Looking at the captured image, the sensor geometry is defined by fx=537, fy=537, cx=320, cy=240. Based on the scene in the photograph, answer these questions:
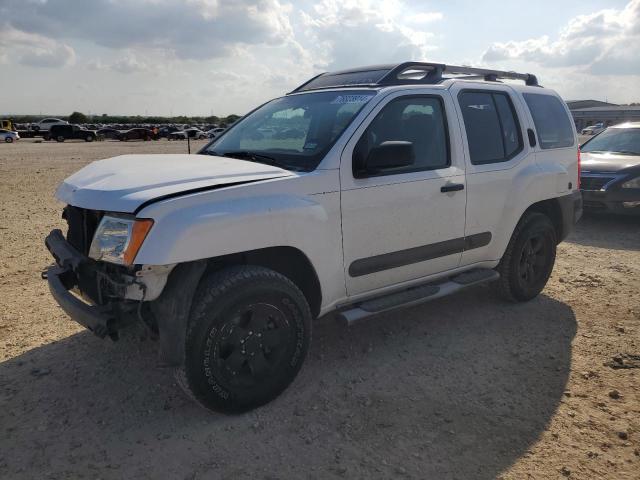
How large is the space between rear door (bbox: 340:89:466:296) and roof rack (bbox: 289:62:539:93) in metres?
0.24

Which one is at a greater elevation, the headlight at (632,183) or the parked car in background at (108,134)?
the parked car in background at (108,134)

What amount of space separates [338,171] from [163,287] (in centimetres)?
132

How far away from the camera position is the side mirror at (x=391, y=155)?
342 cm

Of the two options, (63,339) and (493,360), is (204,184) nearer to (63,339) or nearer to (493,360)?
(63,339)

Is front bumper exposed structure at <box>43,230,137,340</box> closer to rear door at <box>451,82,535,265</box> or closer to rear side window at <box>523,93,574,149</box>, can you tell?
rear door at <box>451,82,535,265</box>

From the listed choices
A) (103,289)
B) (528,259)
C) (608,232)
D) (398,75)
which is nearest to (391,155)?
(398,75)

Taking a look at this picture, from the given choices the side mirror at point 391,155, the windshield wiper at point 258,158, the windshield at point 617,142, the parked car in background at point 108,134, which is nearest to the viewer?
the side mirror at point 391,155

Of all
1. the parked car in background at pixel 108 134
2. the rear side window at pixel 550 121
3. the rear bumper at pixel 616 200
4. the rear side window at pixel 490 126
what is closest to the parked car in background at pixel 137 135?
the parked car in background at pixel 108 134

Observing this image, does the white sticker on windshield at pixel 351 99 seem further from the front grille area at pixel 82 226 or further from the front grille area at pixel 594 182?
the front grille area at pixel 594 182

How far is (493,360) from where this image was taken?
13.1 ft

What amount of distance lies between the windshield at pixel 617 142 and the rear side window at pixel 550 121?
4.74 metres

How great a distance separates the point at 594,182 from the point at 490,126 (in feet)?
16.1

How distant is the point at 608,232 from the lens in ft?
27.1

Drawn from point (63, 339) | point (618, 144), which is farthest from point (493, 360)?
point (618, 144)
